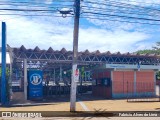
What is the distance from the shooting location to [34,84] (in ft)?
87.6

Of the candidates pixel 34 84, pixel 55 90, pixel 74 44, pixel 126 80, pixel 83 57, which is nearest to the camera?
pixel 74 44

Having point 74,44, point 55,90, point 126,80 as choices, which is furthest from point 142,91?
point 74,44

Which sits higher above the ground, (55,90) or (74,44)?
→ (74,44)

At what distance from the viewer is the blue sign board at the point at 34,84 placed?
26484 mm

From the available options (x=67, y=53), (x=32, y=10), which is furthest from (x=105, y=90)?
(x=32, y=10)

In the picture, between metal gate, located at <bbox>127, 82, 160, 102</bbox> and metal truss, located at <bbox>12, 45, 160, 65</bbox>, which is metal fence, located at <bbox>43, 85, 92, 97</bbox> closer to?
metal truss, located at <bbox>12, 45, 160, 65</bbox>

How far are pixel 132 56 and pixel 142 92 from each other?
405 centimetres

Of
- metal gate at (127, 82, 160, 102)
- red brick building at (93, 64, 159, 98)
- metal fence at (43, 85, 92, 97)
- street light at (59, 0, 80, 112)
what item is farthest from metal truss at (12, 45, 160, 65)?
street light at (59, 0, 80, 112)

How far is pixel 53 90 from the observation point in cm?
3300

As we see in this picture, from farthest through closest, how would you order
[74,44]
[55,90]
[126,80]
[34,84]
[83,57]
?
[55,90] → [83,57] → [126,80] → [34,84] → [74,44]

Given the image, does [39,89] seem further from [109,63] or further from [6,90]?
[109,63]

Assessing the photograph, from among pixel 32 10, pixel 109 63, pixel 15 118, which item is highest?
pixel 32 10

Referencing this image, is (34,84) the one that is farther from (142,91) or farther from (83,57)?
(142,91)

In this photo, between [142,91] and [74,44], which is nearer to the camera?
[74,44]
